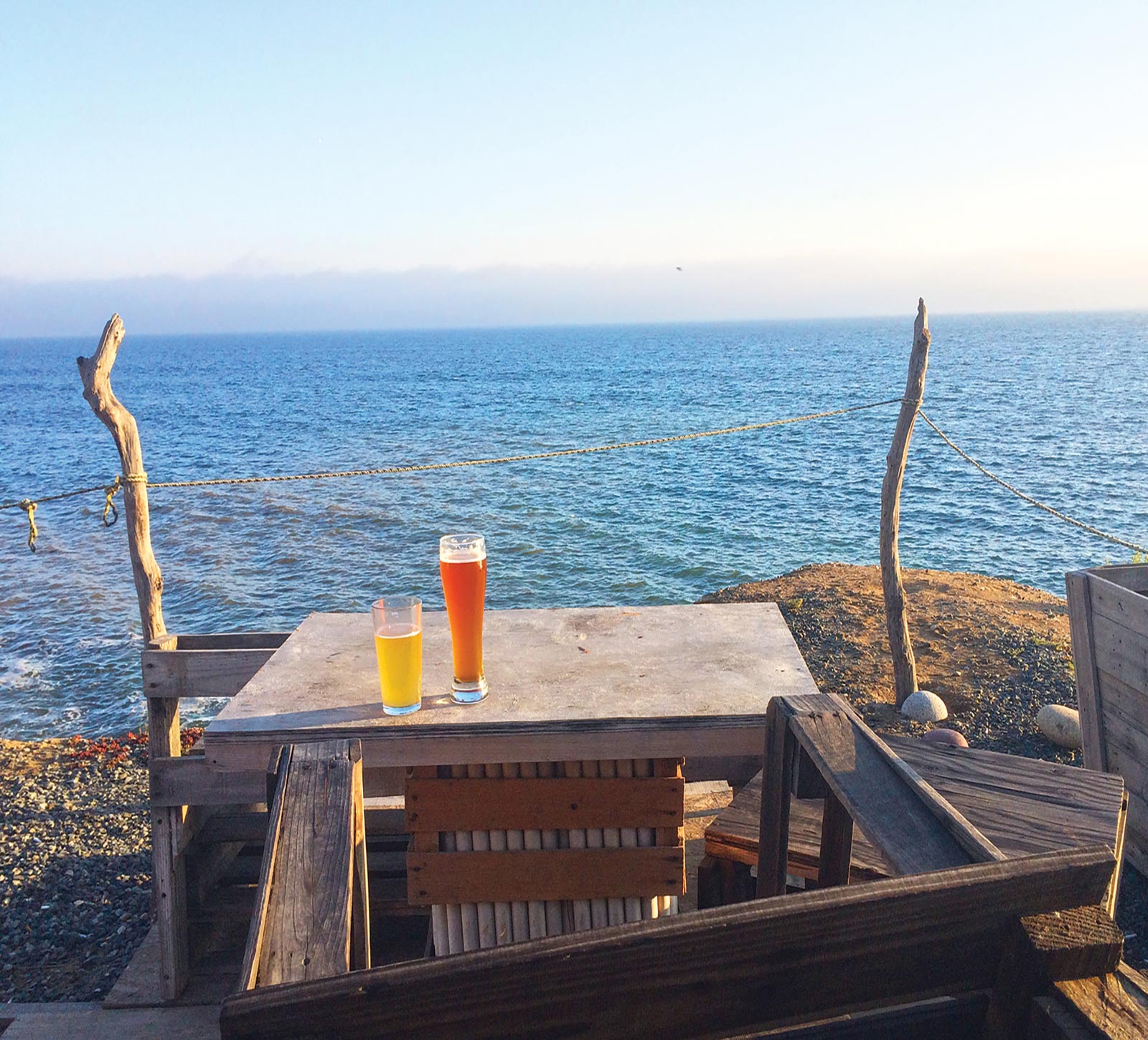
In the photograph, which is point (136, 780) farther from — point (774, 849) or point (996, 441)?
point (996, 441)

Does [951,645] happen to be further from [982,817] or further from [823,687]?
[982,817]

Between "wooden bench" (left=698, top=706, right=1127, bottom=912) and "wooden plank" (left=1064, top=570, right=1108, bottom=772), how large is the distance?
55.9 inches

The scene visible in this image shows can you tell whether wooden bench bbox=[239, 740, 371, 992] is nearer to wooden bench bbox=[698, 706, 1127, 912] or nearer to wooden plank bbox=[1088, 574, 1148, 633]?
wooden bench bbox=[698, 706, 1127, 912]

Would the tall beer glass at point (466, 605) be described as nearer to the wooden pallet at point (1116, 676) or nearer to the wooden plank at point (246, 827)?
the wooden plank at point (246, 827)

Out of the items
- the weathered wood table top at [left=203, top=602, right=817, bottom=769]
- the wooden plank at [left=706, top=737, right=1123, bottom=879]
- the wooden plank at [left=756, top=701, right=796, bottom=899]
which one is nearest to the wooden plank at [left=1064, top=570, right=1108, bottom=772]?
the wooden plank at [left=706, top=737, right=1123, bottom=879]

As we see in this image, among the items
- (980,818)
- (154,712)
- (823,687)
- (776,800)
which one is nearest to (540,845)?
(776,800)

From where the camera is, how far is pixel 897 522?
6.75 meters

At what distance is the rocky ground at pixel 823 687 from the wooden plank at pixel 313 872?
313cm

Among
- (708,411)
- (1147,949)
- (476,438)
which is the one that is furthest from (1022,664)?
(708,411)

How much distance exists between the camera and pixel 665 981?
760 mm

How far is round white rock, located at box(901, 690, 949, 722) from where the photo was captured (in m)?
6.63

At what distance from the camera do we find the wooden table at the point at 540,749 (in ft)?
Answer: 5.69

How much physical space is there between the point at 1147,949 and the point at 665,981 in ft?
12.2

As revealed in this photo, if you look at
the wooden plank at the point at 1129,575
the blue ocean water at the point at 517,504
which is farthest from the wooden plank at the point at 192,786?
the blue ocean water at the point at 517,504
